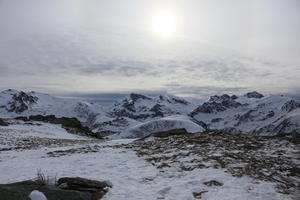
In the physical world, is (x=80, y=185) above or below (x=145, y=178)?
above

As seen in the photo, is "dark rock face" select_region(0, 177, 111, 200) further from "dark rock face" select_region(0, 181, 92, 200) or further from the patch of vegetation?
the patch of vegetation

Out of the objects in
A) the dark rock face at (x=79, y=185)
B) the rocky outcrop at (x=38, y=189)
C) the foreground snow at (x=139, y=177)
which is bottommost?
the foreground snow at (x=139, y=177)

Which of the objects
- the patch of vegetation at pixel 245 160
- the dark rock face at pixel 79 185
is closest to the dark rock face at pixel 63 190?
the dark rock face at pixel 79 185

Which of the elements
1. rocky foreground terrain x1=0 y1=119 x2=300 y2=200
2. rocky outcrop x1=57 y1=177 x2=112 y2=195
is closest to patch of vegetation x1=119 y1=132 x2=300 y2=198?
rocky foreground terrain x1=0 y1=119 x2=300 y2=200

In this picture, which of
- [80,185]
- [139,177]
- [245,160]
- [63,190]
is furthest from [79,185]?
[245,160]

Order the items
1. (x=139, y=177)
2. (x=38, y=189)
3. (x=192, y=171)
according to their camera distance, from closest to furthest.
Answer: (x=38, y=189) → (x=139, y=177) → (x=192, y=171)

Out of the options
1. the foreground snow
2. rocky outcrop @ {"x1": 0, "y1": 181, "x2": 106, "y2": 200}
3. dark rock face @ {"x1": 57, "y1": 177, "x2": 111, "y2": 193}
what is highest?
rocky outcrop @ {"x1": 0, "y1": 181, "x2": 106, "y2": 200}

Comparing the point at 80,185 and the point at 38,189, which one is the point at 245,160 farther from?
the point at 38,189

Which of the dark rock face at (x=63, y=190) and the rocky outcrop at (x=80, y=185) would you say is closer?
the dark rock face at (x=63, y=190)

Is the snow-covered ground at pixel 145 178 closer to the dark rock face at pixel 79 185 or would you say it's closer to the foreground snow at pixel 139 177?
the foreground snow at pixel 139 177

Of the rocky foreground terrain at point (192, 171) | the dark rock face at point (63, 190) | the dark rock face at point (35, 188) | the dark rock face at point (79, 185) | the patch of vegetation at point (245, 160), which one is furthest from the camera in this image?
the patch of vegetation at point (245, 160)

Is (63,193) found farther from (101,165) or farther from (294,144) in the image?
(294,144)

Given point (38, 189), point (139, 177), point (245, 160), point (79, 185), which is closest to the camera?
point (38, 189)

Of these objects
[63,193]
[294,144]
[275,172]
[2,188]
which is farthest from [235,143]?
[2,188]
